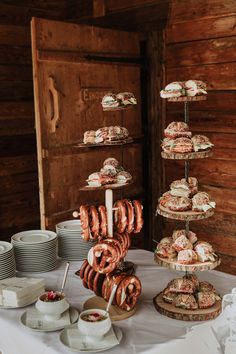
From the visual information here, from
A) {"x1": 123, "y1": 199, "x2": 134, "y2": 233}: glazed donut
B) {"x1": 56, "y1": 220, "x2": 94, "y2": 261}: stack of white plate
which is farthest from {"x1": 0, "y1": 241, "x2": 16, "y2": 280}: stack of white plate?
{"x1": 123, "y1": 199, "x2": 134, "y2": 233}: glazed donut

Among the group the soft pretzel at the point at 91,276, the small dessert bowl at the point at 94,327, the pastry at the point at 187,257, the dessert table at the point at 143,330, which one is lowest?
the dessert table at the point at 143,330

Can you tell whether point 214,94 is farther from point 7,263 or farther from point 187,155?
point 7,263

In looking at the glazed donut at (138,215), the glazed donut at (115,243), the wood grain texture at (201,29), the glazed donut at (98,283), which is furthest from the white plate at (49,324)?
the wood grain texture at (201,29)

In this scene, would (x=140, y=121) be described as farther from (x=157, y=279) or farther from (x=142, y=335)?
(x=142, y=335)

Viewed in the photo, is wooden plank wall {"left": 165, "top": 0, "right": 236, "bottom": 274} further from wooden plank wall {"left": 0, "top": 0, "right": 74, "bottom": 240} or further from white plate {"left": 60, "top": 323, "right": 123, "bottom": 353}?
white plate {"left": 60, "top": 323, "right": 123, "bottom": 353}

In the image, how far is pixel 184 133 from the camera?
1.69 meters

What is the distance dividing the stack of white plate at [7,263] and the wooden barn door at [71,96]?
1.03 m

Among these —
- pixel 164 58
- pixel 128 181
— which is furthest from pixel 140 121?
pixel 128 181

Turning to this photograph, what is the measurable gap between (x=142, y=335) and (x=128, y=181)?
59 cm

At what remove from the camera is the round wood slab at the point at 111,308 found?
1560mm

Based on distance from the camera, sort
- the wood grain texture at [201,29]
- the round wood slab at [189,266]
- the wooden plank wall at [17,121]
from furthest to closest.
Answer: the wooden plank wall at [17,121]
the wood grain texture at [201,29]
the round wood slab at [189,266]

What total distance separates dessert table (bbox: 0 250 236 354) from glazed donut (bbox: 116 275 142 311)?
43 mm

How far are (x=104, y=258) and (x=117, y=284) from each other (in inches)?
3.9

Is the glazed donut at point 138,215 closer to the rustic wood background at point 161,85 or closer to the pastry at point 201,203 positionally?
the pastry at point 201,203
